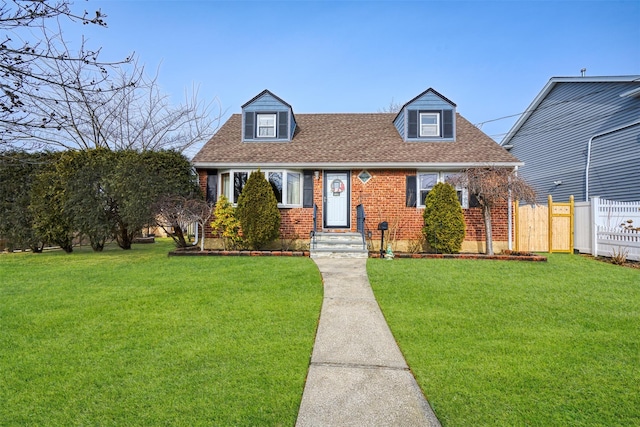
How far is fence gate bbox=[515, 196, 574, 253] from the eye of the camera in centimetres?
1113

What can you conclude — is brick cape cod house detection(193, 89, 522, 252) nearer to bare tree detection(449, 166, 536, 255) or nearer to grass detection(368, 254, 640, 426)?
bare tree detection(449, 166, 536, 255)

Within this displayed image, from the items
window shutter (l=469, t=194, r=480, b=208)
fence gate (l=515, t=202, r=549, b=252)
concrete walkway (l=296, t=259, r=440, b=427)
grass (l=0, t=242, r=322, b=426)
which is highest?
window shutter (l=469, t=194, r=480, b=208)

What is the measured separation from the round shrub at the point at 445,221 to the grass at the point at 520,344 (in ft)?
10.1

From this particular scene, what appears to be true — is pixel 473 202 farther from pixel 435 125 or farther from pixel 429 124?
pixel 429 124

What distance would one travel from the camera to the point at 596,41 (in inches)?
577

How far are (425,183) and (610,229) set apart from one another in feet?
18.6

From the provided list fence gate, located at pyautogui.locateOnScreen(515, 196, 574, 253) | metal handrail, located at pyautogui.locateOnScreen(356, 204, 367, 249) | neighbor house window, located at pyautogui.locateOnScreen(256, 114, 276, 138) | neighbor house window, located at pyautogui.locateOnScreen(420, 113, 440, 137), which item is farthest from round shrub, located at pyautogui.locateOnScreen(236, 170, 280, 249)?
fence gate, located at pyautogui.locateOnScreen(515, 196, 574, 253)

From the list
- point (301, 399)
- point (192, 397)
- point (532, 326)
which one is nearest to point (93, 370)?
point (192, 397)

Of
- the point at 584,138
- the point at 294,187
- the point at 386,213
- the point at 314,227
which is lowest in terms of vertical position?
the point at 314,227

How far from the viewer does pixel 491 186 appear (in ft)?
31.3

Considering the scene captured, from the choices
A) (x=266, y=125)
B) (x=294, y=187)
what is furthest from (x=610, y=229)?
(x=266, y=125)

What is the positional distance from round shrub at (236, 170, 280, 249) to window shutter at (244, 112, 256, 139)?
10.2 feet

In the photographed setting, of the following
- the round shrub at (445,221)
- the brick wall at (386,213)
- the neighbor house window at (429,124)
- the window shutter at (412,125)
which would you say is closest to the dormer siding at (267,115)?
the brick wall at (386,213)

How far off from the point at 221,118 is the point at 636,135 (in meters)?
21.7
